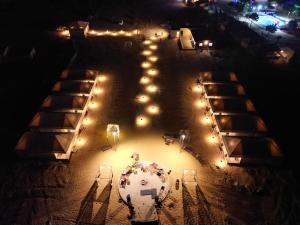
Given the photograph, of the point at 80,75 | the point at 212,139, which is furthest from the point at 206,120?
the point at 80,75

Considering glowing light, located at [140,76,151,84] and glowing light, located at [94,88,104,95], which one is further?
glowing light, located at [140,76,151,84]

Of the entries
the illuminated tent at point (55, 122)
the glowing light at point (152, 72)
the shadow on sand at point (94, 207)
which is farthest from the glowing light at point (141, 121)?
the glowing light at point (152, 72)

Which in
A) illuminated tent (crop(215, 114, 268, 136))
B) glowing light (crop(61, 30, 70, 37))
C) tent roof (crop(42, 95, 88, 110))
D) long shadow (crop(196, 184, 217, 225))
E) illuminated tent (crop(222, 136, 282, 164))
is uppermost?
glowing light (crop(61, 30, 70, 37))

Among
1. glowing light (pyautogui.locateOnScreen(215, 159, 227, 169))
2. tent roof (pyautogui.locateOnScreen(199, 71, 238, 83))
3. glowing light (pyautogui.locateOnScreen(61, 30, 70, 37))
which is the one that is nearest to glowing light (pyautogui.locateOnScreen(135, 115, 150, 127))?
glowing light (pyautogui.locateOnScreen(215, 159, 227, 169))

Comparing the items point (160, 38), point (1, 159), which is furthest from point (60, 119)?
point (160, 38)

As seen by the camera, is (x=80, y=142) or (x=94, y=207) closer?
(x=94, y=207)

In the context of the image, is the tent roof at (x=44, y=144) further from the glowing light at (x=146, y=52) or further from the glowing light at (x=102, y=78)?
the glowing light at (x=146, y=52)

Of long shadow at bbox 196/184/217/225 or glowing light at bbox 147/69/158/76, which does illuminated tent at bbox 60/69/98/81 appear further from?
long shadow at bbox 196/184/217/225

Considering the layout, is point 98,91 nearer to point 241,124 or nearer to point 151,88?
point 151,88
